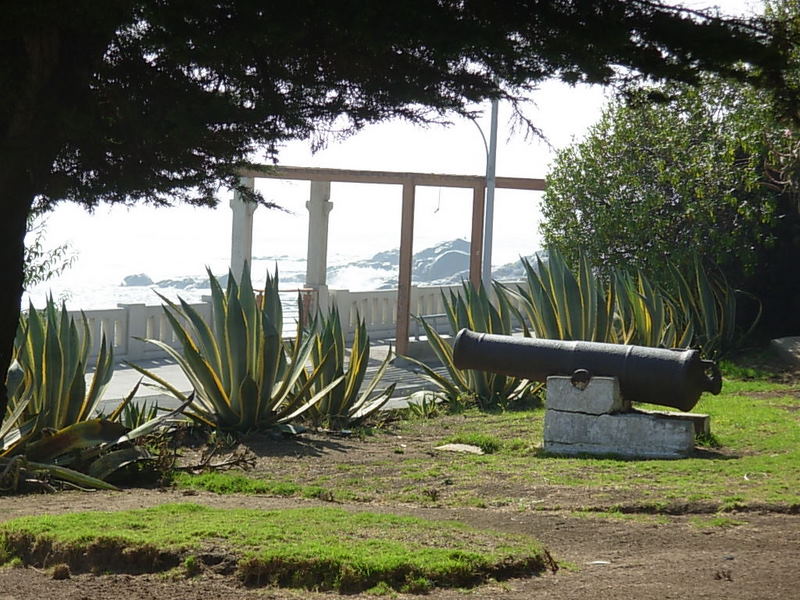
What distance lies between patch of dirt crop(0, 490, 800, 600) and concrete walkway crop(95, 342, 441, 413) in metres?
6.98

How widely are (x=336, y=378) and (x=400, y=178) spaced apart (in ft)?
28.4

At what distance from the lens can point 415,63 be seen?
12.8 ft

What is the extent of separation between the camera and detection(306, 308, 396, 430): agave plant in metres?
10.0

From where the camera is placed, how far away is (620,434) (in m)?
8.44

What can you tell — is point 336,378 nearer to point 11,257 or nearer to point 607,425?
point 607,425

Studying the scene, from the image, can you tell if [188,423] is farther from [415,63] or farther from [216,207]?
[415,63]

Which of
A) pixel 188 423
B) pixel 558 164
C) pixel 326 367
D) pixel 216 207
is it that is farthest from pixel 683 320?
pixel 216 207

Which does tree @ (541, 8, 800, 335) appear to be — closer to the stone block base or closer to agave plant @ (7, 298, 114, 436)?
the stone block base

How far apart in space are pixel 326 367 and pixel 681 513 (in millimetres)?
4540

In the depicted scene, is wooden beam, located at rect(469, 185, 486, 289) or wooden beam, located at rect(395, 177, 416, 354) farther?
wooden beam, located at rect(469, 185, 486, 289)

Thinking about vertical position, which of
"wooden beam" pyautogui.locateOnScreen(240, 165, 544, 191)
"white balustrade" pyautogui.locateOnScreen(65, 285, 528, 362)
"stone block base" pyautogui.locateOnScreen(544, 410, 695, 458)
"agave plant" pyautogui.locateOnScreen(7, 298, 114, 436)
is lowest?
"stone block base" pyautogui.locateOnScreen(544, 410, 695, 458)

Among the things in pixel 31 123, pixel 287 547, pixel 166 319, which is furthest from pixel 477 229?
pixel 31 123

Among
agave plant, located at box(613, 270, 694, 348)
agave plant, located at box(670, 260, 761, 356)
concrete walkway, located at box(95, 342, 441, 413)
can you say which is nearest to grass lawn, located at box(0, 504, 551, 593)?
agave plant, located at box(613, 270, 694, 348)

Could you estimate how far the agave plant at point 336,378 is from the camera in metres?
10.0
